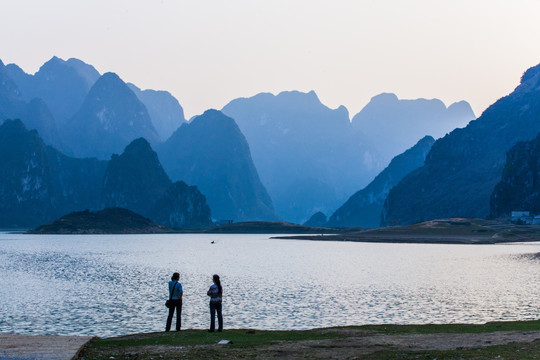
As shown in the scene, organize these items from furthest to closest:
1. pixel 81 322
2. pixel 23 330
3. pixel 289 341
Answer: pixel 81 322 → pixel 23 330 → pixel 289 341

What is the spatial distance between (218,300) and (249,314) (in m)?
14.2

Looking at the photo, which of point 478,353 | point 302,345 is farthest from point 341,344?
Result: point 478,353

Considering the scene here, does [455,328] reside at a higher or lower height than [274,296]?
lower

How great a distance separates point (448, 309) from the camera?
5159 centimetres

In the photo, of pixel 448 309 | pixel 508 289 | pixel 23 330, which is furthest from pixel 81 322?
pixel 508 289

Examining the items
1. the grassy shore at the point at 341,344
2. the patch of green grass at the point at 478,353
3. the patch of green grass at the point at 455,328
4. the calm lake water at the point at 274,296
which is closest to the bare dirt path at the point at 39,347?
the grassy shore at the point at 341,344

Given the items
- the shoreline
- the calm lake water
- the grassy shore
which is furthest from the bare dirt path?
the calm lake water

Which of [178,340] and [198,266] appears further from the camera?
[198,266]

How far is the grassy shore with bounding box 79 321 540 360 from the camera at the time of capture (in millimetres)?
27078

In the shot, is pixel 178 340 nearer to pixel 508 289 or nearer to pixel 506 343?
pixel 506 343

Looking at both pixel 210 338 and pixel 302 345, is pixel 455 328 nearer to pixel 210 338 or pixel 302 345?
pixel 302 345

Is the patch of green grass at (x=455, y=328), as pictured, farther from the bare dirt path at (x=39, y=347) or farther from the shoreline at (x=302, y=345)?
the bare dirt path at (x=39, y=347)

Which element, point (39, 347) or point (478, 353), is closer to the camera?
point (478, 353)

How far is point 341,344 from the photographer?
30.3m
